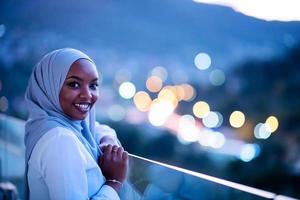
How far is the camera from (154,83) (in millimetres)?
3467

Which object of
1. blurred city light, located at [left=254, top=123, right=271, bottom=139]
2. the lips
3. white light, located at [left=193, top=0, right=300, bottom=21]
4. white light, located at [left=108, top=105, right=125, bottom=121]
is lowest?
blurred city light, located at [left=254, top=123, right=271, bottom=139]

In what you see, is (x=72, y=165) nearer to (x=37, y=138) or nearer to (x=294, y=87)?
(x=37, y=138)

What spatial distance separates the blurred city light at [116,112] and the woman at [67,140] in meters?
2.19

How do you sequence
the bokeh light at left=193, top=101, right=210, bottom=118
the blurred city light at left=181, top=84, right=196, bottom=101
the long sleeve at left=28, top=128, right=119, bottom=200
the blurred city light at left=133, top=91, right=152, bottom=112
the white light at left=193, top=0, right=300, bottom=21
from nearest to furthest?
the long sleeve at left=28, top=128, right=119, bottom=200
the white light at left=193, top=0, right=300, bottom=21
the blurred city light at left=133, top=91, right=152, bottom=112
the blurred city light at left=181, top=84, right=196, bottom=101
the bokeh light at left=193, top=101, right=210, bottom=118

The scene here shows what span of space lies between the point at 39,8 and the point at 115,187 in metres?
1.92

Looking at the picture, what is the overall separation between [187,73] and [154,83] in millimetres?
282

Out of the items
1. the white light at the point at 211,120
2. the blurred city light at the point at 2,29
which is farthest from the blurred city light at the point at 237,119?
the blurred city light at the point at 2,29

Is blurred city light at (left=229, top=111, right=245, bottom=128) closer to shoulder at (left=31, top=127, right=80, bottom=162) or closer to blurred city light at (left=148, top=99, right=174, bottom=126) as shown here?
blurred city light at (left=148, top=99, right=174, bottom=126)

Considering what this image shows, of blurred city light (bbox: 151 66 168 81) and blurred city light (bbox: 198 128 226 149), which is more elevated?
blurred city light (bbox: 151 66 168 81)

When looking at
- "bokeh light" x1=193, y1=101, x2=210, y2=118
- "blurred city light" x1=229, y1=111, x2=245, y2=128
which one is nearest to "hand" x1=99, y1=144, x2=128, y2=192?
"bokeh light" x1=193, y1=101, x2=210, y2=118

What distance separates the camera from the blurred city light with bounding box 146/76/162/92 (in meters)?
3.44

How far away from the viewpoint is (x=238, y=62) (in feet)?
11.6

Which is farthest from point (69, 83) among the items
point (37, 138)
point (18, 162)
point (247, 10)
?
point (247, 10)

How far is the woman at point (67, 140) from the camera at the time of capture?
0.88 m
